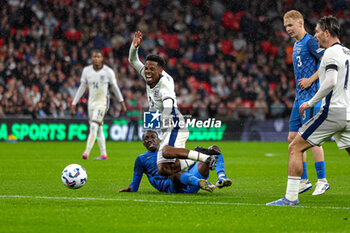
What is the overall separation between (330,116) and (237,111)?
17599 mm

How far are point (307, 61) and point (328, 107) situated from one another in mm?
1898

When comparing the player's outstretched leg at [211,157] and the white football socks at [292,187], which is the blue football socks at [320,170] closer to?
the player's outstretched leg at [211,157]

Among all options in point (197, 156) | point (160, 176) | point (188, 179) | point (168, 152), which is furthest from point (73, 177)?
point (197, 156)

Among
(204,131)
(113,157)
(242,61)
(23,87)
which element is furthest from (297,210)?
(242,61)

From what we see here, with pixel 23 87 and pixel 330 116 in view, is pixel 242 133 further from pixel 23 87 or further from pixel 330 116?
pixel 330 116

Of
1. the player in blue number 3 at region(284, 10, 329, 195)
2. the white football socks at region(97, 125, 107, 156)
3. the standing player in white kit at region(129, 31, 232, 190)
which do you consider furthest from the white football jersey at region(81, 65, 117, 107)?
the player in blue number 3 at region(284, 10, 329, 195)

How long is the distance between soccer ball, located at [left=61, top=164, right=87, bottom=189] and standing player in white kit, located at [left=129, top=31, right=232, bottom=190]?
1.07 m

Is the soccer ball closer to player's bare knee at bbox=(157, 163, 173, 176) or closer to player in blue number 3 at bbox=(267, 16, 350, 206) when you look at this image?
player's bare knee at bbox=(157, 163, 173, 176)

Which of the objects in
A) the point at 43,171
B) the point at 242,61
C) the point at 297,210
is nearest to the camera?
the point at 297,210

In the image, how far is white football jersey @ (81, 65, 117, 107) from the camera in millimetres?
15609

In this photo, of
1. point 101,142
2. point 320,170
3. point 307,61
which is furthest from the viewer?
point 101,142

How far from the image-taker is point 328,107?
22.5 ft

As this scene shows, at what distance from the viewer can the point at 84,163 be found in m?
13.9

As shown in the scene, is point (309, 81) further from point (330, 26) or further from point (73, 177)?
point (73, 177)
